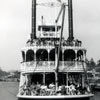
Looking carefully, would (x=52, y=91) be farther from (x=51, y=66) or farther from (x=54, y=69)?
(x=51, y=66)

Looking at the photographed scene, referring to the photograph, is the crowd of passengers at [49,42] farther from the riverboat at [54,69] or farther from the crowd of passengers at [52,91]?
the crowd of passengers at [52,91]

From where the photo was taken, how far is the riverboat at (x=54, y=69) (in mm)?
25172

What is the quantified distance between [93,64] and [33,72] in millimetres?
117331

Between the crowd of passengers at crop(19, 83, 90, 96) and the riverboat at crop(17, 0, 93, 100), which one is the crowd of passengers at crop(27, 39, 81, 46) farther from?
the crowd of passengers at crop(19, 83, 90, 96)

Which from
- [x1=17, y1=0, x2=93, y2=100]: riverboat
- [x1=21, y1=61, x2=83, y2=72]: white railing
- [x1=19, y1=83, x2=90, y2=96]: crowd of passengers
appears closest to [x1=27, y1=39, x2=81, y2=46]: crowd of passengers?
[x1=17, y1=0, x2=93, y2=100]: riverboat

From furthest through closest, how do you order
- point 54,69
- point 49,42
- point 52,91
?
point 49,42
point 54,69
point 52,91

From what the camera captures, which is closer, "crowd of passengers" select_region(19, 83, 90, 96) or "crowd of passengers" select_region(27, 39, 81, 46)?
"crowd of passengers" select_region(19, 83, 90, 96)

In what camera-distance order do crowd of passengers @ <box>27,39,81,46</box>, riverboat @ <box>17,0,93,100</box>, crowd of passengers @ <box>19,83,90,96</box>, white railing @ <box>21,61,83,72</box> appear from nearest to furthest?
crowd of passengers @ <box>19,83,90,96</box> → riverboat @ <box>17,0,93,100</box> → white railing @ <box>21,61,83,72</box> → crowd of passengers @ <box>27,39,81,46</box>

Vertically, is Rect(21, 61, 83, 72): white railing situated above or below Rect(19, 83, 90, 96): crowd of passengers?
above

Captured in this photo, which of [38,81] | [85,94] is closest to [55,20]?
[38,81]

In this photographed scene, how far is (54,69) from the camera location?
88.3ft

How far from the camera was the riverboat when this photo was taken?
25172mm

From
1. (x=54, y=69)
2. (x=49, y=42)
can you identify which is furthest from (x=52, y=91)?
(x=49, y=42)

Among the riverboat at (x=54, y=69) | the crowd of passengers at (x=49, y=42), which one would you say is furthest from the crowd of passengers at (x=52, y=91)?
the crowd of passengers at (x=49, y=42)
